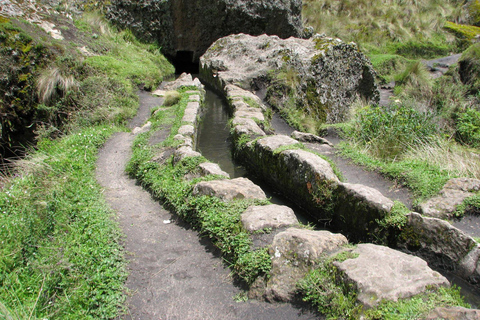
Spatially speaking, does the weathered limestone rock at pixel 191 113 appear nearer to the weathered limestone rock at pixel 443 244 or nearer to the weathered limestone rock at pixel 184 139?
the weathered limestone rock at pixel 184 139

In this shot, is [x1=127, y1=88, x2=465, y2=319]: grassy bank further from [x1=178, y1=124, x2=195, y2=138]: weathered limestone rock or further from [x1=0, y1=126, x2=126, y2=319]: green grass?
[x1=0, y1=126, x2=126, y2=319]: green grass

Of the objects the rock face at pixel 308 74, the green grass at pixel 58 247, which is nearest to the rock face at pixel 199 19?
the rock face at pixel 308 74

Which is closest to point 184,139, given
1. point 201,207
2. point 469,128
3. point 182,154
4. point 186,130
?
point 186,130

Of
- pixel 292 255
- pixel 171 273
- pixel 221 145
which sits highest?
pixel 292 255

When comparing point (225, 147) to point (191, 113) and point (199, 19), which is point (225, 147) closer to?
point (191, 113)

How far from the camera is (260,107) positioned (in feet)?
31.8

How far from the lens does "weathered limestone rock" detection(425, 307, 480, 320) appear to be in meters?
2.33

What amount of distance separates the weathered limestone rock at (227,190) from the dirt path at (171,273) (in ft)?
1.76

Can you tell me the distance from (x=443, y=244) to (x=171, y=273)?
297 centimetres

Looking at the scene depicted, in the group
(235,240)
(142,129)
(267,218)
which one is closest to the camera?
(235,240)

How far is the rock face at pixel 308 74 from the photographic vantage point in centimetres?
1075

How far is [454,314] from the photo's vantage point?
241 cm

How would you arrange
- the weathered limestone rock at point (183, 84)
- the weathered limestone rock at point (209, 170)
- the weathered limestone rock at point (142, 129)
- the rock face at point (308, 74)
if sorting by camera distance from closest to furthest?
1. the weathered limestone rock at point (209, 170)
2. the weathered limestone rock at point (142, 129)
3. the rock face at point (308, 74)
4. the weathered limestone rock at point (183, 84)

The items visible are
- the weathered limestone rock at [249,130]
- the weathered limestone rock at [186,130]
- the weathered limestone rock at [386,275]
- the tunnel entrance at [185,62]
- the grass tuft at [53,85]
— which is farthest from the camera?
the tunnel entrance at [185,62]
